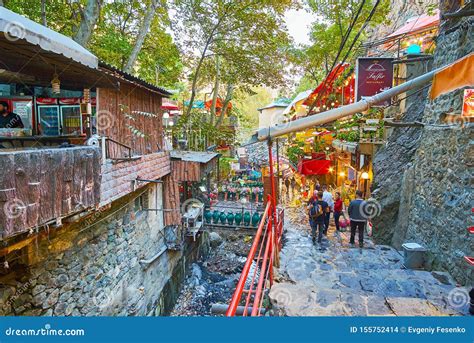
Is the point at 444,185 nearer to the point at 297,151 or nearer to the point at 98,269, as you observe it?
the point at 98,269

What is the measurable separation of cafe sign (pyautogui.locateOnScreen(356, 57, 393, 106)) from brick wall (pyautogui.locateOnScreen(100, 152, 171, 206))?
9414mm

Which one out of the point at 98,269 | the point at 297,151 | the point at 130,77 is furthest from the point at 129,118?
the point at 297,151

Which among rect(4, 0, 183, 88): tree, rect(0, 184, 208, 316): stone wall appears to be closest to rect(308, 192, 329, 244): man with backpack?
rect(0, 184, 208, 316): stone wall

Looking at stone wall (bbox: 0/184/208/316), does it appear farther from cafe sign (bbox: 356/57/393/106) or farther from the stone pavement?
cafe sign (bbox: 356/57/393/106)

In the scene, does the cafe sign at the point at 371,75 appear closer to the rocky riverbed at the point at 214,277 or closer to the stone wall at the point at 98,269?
the rocky riverbed at the point at 214,277

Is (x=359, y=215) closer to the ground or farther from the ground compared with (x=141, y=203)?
farther from the ground

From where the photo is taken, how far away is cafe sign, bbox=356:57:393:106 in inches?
521

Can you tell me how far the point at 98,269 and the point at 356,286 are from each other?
6.68 metres

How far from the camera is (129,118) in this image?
9.60 meters

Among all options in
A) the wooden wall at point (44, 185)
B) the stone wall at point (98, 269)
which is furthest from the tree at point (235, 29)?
the wooden wall at point (44, 185)

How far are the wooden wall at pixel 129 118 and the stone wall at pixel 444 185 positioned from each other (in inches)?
332

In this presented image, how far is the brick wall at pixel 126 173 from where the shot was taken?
7352mm

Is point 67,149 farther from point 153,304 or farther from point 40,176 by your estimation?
point 153,304

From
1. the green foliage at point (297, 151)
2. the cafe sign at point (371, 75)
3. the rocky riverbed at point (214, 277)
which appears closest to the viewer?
the cafe sign at point (371, 75)
